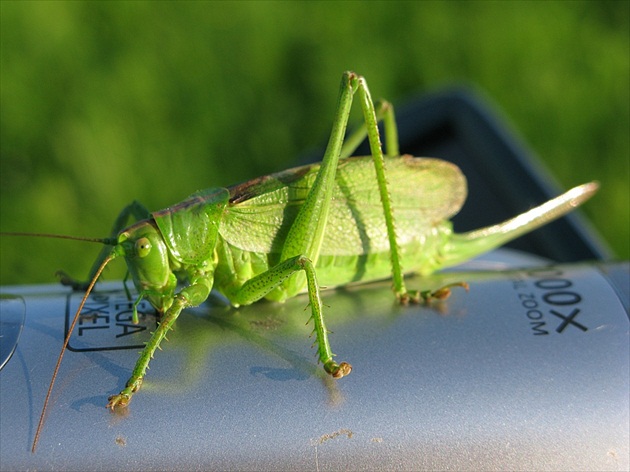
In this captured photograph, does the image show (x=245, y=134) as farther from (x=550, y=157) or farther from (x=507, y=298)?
(x=507, y=298)

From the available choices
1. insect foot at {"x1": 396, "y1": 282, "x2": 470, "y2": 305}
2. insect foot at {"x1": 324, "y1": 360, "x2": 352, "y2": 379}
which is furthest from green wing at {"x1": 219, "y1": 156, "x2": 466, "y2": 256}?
insect foot at {"x1": 324, "y1": 360, "x2": 352, "y2": 379}

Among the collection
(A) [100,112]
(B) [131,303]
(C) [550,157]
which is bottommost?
(C) [550,157]

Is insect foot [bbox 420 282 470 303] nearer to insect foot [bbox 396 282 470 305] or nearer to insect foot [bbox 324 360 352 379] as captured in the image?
insect foot [bbox 396 282 470 305]

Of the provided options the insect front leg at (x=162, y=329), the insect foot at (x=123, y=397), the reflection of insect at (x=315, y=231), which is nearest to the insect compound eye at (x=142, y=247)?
the reflection of insect at (x=315, y=231)

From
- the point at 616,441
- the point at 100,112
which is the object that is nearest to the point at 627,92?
the point at 100,112

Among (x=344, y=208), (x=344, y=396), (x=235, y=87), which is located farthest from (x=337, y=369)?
(x=235, y=87)

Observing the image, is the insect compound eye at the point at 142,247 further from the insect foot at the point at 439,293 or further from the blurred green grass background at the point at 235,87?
the blurred green grass background at the point at 235,87
